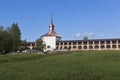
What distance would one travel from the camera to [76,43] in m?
159

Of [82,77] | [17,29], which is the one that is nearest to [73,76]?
[82,77]

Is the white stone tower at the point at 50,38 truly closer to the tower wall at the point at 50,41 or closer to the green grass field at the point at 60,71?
the tower wall at the point at 50,41

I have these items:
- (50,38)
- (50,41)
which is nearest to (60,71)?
(50,38)

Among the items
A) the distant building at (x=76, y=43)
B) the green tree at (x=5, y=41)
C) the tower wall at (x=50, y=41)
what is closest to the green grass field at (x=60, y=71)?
the green tree at (x=5, y=41)

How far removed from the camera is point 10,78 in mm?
18234

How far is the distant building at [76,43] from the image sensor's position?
14700 centimetres

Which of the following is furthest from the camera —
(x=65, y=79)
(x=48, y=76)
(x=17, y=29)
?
(x=17, y=29)

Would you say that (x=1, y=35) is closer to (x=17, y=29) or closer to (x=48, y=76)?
(x=17, y=29)

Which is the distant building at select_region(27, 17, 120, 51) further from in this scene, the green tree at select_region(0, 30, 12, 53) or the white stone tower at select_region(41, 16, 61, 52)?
the green tree at select_region(0, 30, 12, 53)

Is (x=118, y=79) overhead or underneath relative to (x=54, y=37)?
underneath

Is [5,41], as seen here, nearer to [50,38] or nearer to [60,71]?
[50,38]

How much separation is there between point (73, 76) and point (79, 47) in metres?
139

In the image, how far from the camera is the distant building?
147000 millimetres

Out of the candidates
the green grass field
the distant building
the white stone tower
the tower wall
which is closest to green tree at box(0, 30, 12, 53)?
the distant building
